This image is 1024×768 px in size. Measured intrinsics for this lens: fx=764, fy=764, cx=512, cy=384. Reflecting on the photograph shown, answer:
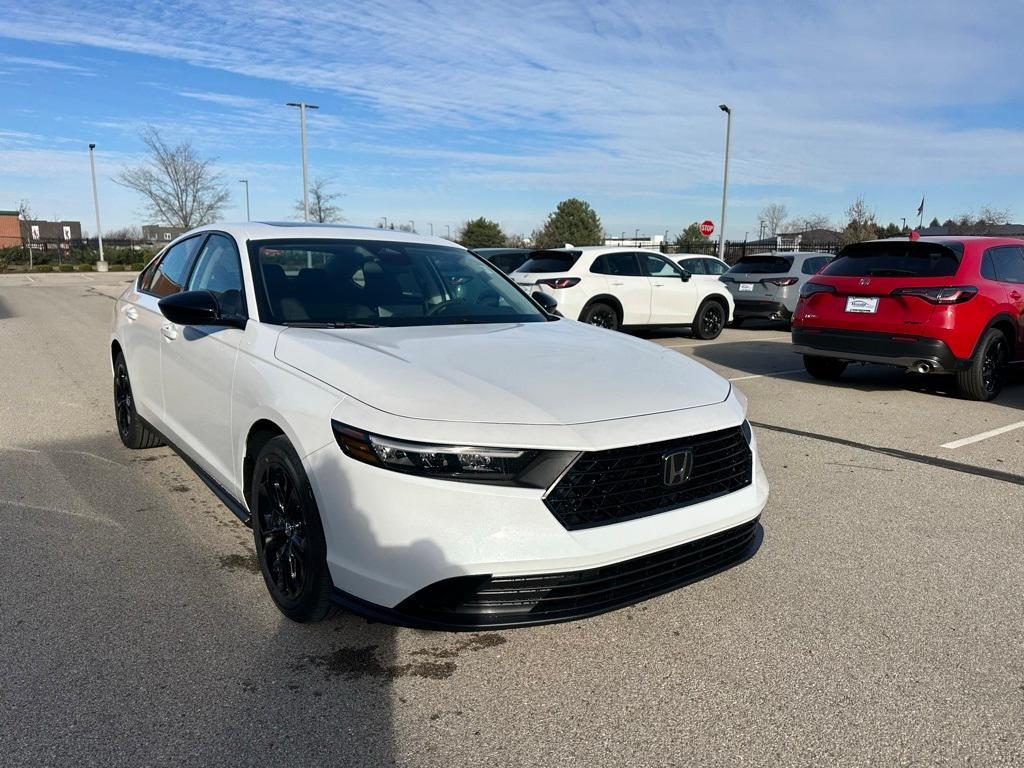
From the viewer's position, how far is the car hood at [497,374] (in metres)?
2.61

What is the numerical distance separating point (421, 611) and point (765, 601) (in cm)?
169

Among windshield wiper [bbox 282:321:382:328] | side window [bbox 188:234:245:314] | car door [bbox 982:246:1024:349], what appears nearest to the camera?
windshield wiper [bbox 282:321:382:328]

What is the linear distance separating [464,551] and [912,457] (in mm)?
4571

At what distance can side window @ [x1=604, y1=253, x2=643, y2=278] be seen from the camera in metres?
12.4

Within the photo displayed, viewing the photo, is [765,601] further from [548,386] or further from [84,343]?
[84,343]

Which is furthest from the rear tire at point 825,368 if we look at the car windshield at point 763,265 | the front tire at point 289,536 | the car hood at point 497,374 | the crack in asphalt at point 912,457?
the front tire at point 289,536

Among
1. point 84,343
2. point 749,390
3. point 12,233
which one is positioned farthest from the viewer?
point 12,233

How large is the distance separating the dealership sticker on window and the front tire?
21.9ft

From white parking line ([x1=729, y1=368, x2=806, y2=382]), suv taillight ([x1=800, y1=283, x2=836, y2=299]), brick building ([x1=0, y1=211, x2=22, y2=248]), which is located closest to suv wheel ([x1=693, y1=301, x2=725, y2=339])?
white parking line ([x1=729, y1=368, x2=806, y2=382])

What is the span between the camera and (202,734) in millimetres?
2434

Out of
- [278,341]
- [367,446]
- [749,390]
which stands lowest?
[749,390]

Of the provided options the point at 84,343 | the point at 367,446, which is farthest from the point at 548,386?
the point at 84,343

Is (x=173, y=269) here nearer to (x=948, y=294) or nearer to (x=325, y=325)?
(x=325, y=325)

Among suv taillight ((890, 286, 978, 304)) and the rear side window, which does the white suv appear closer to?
the rear side window
